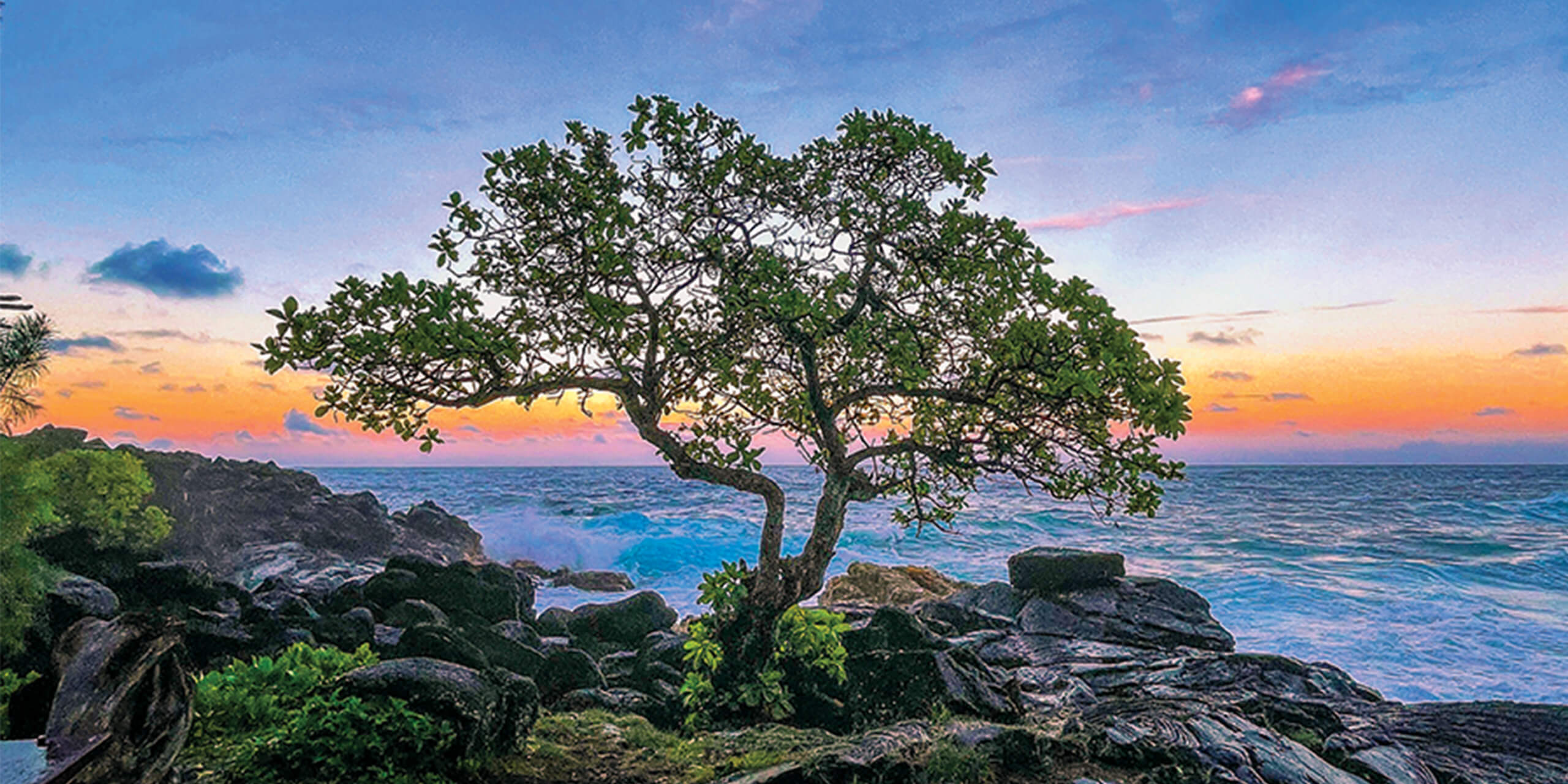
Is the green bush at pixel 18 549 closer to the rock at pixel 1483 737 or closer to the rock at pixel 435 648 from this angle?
the rock at pixel 435 648

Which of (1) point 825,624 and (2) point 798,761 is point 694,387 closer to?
(1) point 825,624

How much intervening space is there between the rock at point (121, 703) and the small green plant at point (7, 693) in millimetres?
1086

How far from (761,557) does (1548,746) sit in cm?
978

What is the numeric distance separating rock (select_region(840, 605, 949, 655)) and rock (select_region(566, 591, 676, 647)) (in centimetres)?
710

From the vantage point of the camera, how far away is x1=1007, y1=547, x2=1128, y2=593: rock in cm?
2058

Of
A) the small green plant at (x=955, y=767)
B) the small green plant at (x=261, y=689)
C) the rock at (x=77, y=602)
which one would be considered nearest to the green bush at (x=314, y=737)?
the small green plant at (x=261, y=689)

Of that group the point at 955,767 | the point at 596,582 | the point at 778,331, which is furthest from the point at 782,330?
the point at 596,582

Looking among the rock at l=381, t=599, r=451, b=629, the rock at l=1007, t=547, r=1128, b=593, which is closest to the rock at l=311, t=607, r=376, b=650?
the rock at l=381, t=599, r=451, b=629

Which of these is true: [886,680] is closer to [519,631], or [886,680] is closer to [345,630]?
[519,631]

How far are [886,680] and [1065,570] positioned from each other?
39.3 ft

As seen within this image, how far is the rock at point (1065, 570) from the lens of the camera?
67.5 feet

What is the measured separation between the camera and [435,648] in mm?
11477

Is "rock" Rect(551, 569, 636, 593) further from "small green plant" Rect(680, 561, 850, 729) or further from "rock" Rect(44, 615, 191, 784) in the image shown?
"rock" Rect(44, 615, 191, 784)

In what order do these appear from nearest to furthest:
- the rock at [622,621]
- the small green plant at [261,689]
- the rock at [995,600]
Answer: the small green plant at [261,689] → the rock at [622,621] → the rock at [995,600]
